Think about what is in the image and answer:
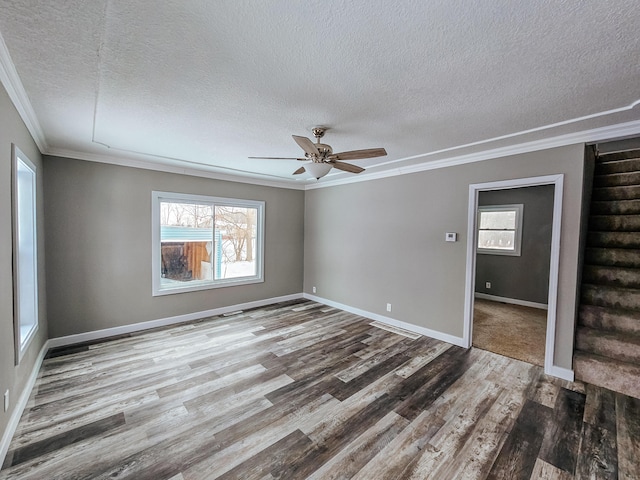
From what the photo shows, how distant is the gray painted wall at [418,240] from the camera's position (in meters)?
2.86

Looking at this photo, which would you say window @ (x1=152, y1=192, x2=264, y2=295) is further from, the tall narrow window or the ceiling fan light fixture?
the ceiling fan light fixture

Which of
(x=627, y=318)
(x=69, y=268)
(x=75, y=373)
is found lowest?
(x=75, y=373)

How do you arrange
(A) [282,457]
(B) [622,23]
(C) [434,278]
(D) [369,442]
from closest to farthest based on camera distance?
(B) [622,23] < (A) [282,457] < (D) [369,442] < (C) [434,278]

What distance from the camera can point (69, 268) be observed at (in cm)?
355

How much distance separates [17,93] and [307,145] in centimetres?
216

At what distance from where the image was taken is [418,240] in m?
4.11

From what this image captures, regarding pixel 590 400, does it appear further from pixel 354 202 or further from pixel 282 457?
pixel 354 202

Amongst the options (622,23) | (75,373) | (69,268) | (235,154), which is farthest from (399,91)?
(69,268)

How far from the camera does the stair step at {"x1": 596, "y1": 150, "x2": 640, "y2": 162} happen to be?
4.14 meters

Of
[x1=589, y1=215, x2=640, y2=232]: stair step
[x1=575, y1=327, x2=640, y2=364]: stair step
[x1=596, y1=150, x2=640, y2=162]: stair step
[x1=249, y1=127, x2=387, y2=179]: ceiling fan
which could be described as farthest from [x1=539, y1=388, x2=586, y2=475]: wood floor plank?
[x1=596, y1=150, x2=640, y2=162]: stair step

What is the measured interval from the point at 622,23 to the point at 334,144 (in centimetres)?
230

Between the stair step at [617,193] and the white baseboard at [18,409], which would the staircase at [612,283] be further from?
the white baseboard at [18,409]

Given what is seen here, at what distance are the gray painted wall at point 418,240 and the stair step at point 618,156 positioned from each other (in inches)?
94.2

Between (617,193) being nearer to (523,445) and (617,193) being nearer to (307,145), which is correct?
(523,445)
